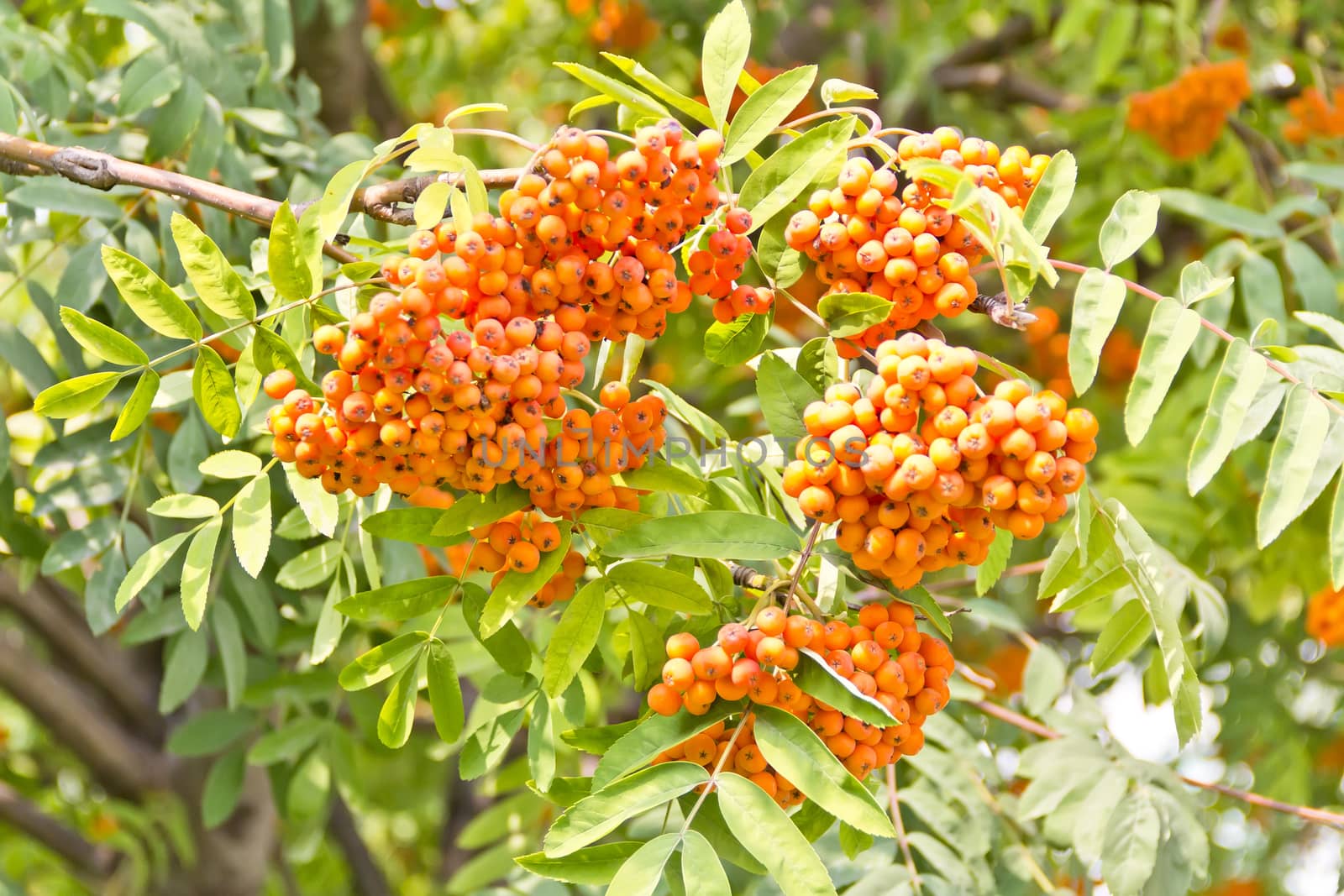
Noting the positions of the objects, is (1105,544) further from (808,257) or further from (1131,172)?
(1131,172)

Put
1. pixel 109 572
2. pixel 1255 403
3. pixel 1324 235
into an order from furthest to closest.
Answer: pixel 1324 235 < pixel 109 572 < pixel 1255 403

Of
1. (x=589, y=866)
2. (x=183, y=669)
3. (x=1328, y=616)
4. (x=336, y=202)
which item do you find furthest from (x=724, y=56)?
(x=1328, y=616)

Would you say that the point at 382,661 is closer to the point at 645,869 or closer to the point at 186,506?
the point at 186,506

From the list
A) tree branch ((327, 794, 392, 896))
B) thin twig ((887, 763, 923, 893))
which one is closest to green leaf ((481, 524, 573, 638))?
thin twig ((887, 763, 923, 893))

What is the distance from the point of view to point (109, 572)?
2211 millimetres

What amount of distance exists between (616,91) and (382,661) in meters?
0.90

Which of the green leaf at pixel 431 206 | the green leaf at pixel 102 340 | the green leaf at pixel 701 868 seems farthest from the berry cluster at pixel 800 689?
the green leaf at pixel 102 340

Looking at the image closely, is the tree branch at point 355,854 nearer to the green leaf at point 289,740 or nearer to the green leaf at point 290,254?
the green leaf at point 289,740

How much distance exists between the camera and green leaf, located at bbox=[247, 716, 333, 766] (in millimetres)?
2572

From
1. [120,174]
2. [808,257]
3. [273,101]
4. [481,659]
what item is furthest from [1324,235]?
[120,174]

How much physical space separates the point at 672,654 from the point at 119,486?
4.46 ft

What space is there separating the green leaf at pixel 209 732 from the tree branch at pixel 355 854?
182 cm

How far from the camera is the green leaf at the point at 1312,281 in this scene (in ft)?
9.21

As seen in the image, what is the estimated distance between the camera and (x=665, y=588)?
5.35 feet
